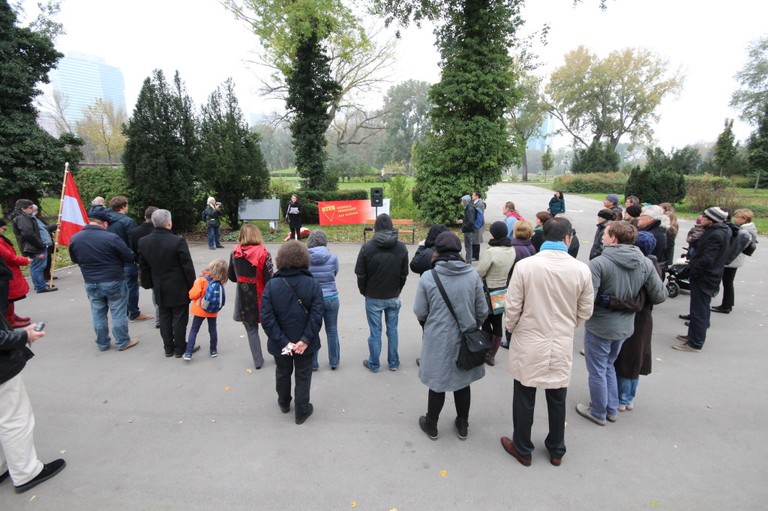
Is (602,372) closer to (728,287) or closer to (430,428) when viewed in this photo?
(430,428)

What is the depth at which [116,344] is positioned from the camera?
17.8ft

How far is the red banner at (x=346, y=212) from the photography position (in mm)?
16406

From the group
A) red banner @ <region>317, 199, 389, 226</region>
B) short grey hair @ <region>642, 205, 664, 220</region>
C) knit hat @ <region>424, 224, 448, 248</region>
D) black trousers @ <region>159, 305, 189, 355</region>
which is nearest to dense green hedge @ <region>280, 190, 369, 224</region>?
red banner @ <region>317, 199, 389, 226</region>

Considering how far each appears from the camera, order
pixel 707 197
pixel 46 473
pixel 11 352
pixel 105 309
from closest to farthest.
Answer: pixel 11 352 < pixel 46 473 < pixel 105 309 < pixel 707 197

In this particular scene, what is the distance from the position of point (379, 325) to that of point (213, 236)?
926cm

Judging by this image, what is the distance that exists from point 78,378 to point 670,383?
699cm

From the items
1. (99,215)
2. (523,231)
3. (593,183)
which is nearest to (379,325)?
(523,231)

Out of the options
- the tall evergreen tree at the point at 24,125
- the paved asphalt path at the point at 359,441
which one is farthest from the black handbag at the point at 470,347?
the tall evergreen tree at the point at 24,125

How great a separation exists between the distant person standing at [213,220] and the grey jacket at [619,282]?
35.9 ft

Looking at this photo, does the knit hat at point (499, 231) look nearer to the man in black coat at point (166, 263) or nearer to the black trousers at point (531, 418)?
Result: the black trousers at point (531, 418)

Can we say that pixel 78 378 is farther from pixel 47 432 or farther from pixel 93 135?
pixel 93 135

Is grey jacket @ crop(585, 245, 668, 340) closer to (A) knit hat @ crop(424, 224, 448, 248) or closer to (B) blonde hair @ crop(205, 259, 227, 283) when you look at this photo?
(A) knit hat @ crop(424, 224, 448, 248)

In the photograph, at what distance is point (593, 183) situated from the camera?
3659cm

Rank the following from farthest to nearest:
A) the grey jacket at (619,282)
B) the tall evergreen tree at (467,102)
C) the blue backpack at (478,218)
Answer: the tall evergreen tree at (467,102) → the blue backpack at (478,218) → the grey jacket at (619,282)
